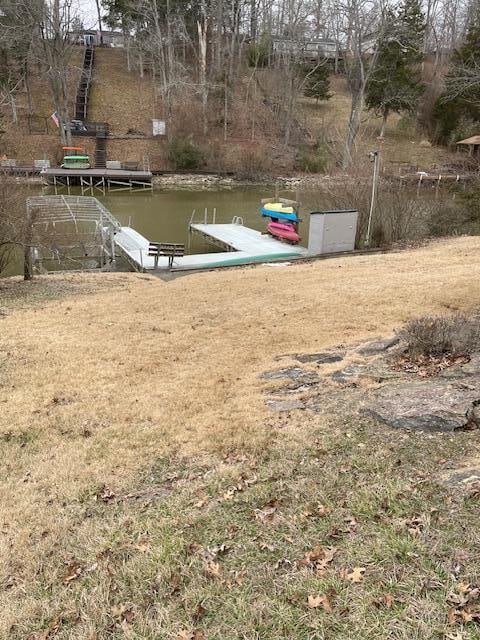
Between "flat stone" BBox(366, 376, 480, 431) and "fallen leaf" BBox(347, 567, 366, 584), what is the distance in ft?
5.54

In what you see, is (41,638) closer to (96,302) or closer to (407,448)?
(407,448)

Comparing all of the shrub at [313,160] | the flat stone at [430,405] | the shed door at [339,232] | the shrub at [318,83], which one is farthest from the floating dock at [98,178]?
the flat stone at [430,405]

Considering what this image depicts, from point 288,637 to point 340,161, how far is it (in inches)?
809

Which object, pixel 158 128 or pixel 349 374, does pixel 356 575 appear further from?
pixel 158 128

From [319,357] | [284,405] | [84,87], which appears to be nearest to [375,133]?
[84,87]

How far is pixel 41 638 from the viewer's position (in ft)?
8.59

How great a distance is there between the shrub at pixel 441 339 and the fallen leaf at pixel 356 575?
346cm

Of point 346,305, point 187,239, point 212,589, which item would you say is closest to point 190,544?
point 212,589

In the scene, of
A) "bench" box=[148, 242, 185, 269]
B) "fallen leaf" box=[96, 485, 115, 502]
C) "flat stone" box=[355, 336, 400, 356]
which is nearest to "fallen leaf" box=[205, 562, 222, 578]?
"fallen leaf" box=[96, 485, 115, 502]

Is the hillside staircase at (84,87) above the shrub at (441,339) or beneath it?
above

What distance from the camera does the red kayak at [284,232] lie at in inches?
712

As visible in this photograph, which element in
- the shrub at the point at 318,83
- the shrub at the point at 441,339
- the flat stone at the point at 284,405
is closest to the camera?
the flat stone at the point at 284,405

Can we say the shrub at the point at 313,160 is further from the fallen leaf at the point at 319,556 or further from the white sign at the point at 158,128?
the fallen leaf at the point at 319,556

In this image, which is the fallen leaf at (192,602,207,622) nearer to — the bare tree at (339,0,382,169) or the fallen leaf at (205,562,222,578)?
the fallen leaf at (205,562,222,578)
